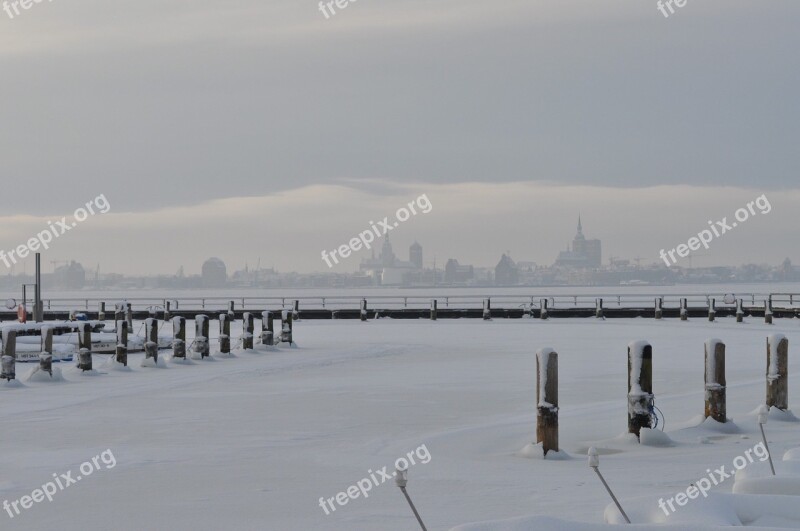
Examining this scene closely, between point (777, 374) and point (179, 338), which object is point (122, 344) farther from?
point (777, 374)

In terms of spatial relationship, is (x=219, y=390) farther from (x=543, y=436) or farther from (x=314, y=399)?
(x=543, y=436)

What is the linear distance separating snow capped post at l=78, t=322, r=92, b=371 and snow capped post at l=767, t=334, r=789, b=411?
15896mm

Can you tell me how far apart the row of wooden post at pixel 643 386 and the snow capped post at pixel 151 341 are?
53.7 ft

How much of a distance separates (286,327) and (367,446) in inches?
834

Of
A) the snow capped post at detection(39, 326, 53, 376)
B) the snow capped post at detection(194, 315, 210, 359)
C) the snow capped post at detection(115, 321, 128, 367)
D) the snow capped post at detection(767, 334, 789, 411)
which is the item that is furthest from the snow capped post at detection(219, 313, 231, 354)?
the snow capped post at detection(767, 334, 789, 411)

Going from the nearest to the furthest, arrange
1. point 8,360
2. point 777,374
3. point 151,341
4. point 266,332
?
point 777,374 → point 8,360 → point 151,341 → point 266,332

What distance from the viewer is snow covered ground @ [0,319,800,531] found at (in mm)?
10078

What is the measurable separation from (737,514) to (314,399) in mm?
13012

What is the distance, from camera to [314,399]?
20328mm

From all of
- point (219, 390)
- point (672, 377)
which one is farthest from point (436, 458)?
point (672, 377)

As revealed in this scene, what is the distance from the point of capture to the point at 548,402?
44.2ft

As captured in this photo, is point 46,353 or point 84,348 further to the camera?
point 84,348

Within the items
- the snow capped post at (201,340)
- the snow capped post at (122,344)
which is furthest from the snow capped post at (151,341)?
the snow capped post at (201,340)

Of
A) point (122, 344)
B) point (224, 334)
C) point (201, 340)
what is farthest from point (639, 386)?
point (224, 334)
